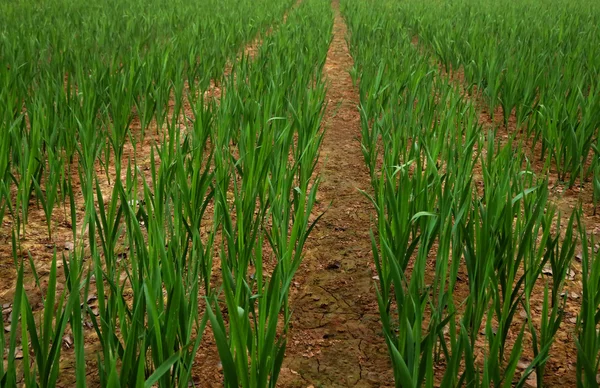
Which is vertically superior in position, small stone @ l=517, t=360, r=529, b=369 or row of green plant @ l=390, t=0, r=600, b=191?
row of green plant @ l=390, t=0, r=600, b=191

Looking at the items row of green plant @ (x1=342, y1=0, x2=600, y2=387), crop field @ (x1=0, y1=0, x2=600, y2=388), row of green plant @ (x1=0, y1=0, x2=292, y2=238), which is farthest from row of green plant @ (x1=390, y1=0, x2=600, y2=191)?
row of green plant @ (x1=0, y1=0, x2=292, y2=238)

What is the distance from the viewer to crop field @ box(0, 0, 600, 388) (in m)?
1.23

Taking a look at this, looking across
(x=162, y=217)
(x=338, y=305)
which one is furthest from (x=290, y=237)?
(x=162, y=217)

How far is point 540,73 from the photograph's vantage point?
11.6ft

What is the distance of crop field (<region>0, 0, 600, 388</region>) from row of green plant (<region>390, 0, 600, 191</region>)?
0.11 feet

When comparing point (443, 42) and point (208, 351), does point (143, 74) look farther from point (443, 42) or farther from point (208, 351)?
point (443, 42)

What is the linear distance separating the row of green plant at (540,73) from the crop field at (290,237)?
1.4 inches

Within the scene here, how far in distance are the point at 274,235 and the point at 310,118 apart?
1.01 metres

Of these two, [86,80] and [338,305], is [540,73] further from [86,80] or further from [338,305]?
[86,80]

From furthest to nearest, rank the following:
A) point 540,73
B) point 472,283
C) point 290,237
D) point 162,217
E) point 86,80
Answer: point 540,73, point 86,80, point 162,217, point 290,237, point 472,283

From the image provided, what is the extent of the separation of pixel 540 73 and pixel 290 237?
2399 mm

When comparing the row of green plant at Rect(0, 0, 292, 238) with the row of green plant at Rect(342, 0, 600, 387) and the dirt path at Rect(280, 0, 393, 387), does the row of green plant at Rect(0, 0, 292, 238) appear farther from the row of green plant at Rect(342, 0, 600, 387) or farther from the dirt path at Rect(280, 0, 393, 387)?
the row of green plant at Rect(342, 0, 600, 387)

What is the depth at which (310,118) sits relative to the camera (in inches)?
107

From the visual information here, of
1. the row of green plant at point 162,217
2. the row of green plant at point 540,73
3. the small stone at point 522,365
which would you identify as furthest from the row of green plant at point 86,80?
the row of green plant at point 540,73
